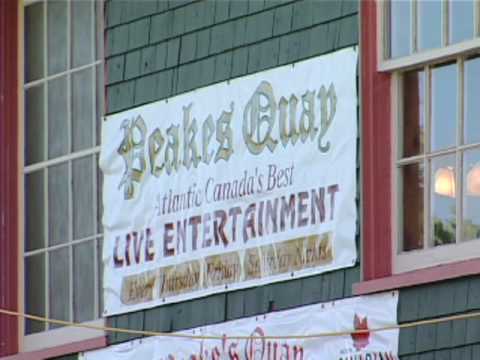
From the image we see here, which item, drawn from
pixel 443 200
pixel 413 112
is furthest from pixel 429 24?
pixel 443 200

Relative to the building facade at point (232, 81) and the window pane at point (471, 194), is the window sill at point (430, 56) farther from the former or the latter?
the window pane at point (471, 194)

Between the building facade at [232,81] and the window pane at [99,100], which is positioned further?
the window pane at [99,100]

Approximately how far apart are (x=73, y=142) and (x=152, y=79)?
1.11 metres

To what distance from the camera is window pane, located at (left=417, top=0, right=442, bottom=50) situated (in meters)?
12.5

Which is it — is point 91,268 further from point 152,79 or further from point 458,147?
point 458,147

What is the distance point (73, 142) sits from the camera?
1517 centimetres

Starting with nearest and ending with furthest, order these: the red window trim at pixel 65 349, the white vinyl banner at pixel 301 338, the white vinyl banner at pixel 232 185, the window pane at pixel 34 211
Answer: the white vinyl banner at pixel 301 338 → the white vinyl banner at pixel 232 185 → the red window trim at pixel 65 349 → the window pane at pixel 34 211

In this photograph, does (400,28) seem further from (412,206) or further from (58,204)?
(58,204)

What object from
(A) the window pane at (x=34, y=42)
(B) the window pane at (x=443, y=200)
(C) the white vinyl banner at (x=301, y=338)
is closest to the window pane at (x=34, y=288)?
(A) the window pane at (x=34, y=42)

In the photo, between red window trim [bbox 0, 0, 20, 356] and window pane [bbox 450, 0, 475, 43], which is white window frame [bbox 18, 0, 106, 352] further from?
window pane [bbox 450, 0, 475, 43]

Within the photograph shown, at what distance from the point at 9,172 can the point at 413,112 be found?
3996 millimetres

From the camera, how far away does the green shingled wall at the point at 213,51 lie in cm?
1302

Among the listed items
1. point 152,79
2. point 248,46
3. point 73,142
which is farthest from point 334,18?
point 73,142

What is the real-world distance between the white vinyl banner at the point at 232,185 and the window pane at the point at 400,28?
272 millimetres
